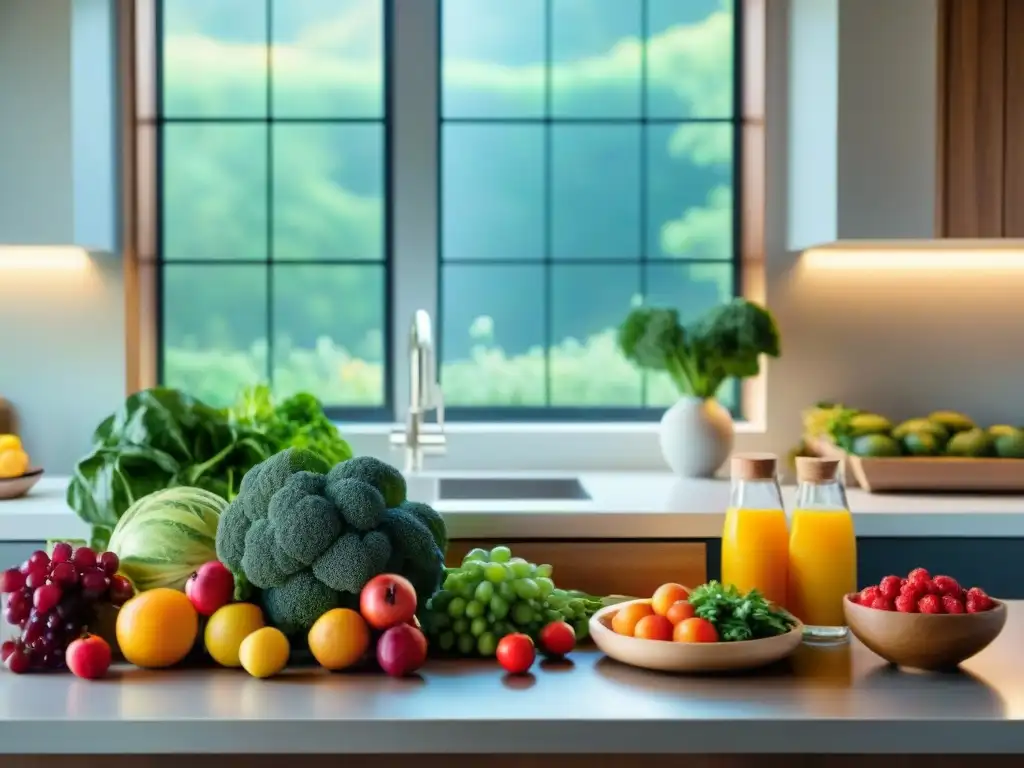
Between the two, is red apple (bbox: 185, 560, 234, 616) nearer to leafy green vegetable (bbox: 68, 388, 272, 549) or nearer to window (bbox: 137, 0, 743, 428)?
leafy green vegetable (bbox: 68, 388, 272, 549)

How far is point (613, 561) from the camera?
2.88 metres

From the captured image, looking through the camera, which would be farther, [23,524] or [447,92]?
[447,92]

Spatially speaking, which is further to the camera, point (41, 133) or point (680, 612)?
point (41, 133)

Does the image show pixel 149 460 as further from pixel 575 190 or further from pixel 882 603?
pixel 575 190

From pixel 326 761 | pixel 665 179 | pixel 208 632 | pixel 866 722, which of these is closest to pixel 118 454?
pixel 208 632

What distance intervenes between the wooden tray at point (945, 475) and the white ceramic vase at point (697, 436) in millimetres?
411

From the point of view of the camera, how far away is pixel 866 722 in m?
1.35

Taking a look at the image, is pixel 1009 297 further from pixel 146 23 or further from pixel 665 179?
pixel 146 23

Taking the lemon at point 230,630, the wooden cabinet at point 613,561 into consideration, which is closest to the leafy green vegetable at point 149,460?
the wooden cabinet at point 613,561

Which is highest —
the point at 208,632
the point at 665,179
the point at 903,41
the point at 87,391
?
the point at 903,41

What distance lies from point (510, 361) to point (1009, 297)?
1.53m

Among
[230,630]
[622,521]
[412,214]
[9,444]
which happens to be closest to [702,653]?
[230,630]

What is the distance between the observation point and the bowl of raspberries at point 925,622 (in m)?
1.53

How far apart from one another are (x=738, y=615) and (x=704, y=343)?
1970mm
